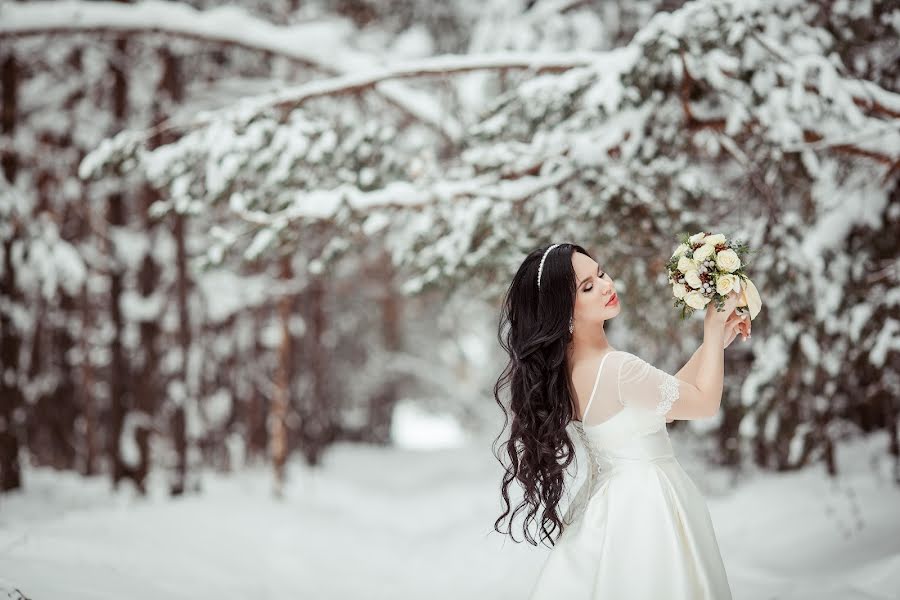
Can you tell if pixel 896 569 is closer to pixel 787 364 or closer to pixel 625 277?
pixel 787 364

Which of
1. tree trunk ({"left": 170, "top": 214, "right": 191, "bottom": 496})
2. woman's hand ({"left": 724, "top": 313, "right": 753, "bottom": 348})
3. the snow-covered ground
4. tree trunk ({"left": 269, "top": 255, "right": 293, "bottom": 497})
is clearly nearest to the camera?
woman's hand ({"left": 724, "top": 313, "right": 753, "bottom": 348})

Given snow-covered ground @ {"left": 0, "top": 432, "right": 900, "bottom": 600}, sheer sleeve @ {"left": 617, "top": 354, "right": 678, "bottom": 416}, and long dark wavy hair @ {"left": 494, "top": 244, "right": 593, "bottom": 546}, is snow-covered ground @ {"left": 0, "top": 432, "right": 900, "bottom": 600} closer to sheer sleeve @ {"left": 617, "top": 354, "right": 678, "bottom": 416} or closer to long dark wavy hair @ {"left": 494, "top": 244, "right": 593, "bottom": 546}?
long dark wavy hair @ {"left": 494, "top": 244, "right": 593, "bottom": 546}

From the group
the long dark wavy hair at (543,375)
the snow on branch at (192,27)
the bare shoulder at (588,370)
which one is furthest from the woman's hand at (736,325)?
the snow on branch at (192,27)

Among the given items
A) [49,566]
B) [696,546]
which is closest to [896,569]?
[696,546]

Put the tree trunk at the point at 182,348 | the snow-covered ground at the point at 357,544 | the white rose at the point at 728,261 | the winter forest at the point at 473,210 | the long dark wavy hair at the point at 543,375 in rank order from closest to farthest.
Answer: the white rose at the point at 728,261
the long dark wavy hair at the point at 543,375
the snow-covered ground at the point at 357,544
the winter forest at the point at 473,210
the tree trunk at the point at 182,348

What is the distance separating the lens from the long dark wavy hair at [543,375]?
126 inches

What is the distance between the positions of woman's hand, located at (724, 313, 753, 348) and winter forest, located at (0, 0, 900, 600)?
69.9 inches

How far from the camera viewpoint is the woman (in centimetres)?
296

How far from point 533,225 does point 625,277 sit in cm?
95

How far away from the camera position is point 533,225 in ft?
17.0

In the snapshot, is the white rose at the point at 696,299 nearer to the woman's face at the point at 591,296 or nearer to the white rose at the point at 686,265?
the white rose at the point at 686,265

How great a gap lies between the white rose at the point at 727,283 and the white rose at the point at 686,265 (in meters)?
0.10

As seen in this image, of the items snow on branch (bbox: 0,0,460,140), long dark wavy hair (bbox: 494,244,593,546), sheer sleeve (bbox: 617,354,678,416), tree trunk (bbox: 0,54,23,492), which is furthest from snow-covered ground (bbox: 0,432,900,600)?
snow on branch (bbox: 0,0,460,140)

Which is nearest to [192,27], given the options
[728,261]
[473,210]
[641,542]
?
[473,210]
